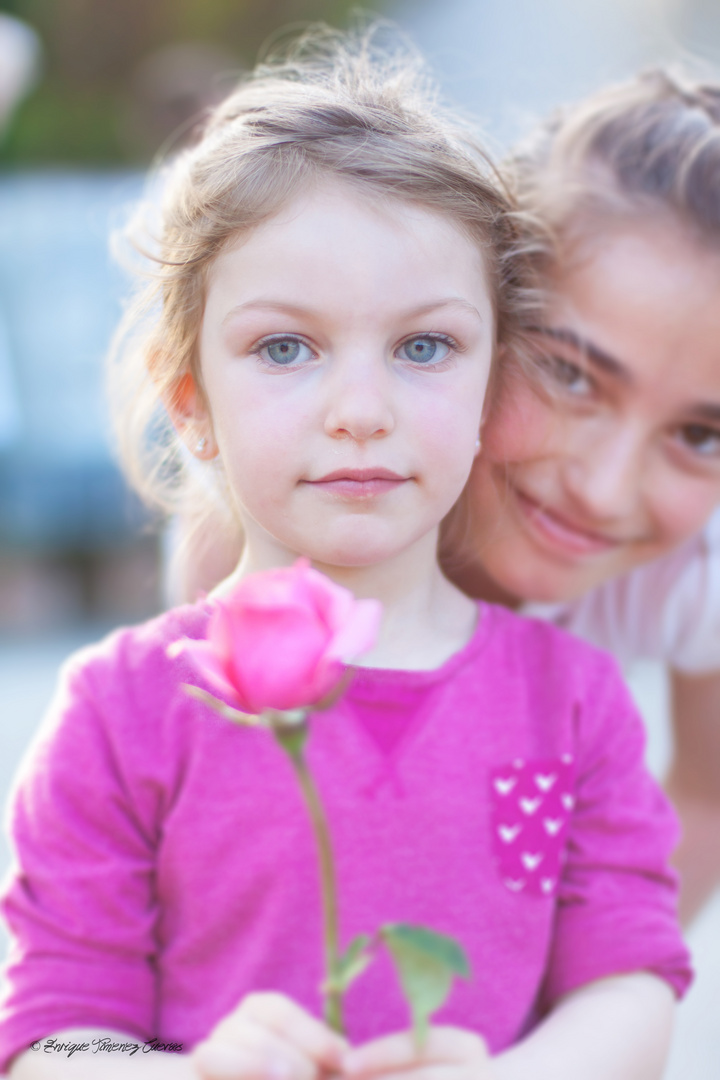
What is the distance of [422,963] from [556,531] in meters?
0.80

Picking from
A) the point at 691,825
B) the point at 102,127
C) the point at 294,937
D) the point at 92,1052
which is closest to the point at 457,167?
the point at 294,937

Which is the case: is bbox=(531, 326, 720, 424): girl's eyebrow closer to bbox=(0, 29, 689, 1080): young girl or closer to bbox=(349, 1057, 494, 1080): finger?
bbox=(0, 29, 689, 1080): young girl

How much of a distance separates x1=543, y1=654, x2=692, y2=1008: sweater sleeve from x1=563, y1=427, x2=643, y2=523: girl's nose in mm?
245

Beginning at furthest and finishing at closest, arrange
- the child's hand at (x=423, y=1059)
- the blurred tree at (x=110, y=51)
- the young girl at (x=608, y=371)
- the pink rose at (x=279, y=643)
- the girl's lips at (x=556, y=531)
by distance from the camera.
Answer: the blurred tree at (x=110, y=51) → the girl's lips at (x=556, y=531) → the young girl at (x=608, y=371) → the child's hand at (x=423, y=1059) → the pink rose at (x=279, y=643)

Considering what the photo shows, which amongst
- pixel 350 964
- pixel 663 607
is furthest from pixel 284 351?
pixel 663 607

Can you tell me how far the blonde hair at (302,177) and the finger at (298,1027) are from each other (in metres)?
0.47

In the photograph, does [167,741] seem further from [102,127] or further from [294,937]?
[102,127]

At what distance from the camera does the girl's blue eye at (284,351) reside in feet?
2.70

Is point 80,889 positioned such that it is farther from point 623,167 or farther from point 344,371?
point 623,167

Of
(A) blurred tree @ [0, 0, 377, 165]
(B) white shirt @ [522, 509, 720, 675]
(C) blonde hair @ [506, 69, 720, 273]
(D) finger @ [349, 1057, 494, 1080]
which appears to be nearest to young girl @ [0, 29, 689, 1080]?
(D) finger @ [349, 1057, 494, 1080]

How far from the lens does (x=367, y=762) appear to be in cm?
93

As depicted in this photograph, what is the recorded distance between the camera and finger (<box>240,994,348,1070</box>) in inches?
25.3

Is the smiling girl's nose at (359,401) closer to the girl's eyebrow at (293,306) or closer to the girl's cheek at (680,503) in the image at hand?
the girl's eyebrow at (293,306)

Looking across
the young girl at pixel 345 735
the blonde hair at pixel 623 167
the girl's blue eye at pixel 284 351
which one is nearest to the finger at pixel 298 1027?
the young girl at pixel 345 735
